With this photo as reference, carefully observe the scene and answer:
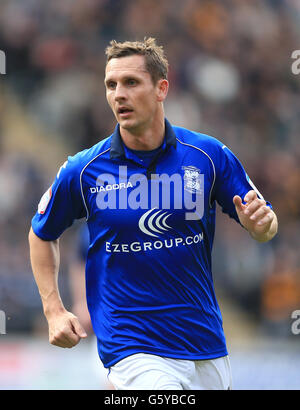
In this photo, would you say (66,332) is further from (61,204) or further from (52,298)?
(61,204)

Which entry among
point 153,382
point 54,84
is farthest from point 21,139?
point 153,382

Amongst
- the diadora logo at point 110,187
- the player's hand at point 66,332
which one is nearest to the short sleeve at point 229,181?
the diadora logo at point 110,187

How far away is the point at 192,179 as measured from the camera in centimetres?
436

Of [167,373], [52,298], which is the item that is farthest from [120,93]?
[167,373]

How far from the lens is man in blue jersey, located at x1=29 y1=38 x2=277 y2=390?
13.8 feet

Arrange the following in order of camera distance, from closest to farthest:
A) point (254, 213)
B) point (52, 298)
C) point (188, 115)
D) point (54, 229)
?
point (254, 213)
point (52, 298)
point (54, 229)
point (188, 115)

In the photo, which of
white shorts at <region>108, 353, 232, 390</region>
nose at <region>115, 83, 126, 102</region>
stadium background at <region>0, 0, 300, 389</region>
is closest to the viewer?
white shorts at <region>108, 353, 232, 390</region>

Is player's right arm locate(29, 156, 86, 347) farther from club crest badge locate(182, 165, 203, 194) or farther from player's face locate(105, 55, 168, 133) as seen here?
club crest badge locate(182, 165, 203, 194)

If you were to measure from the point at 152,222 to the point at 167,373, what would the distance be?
84 cm

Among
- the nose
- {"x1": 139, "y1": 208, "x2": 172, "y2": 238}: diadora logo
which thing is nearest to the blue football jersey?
{"x1": 139, "y1": 208, "x2": 172, "y2": 238}: diadora logo

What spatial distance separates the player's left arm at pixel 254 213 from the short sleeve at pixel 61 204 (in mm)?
954

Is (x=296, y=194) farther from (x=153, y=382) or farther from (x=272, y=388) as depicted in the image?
(x=153, y=382)

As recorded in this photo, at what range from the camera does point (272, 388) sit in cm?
795

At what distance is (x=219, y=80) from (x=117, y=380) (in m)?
8.07
